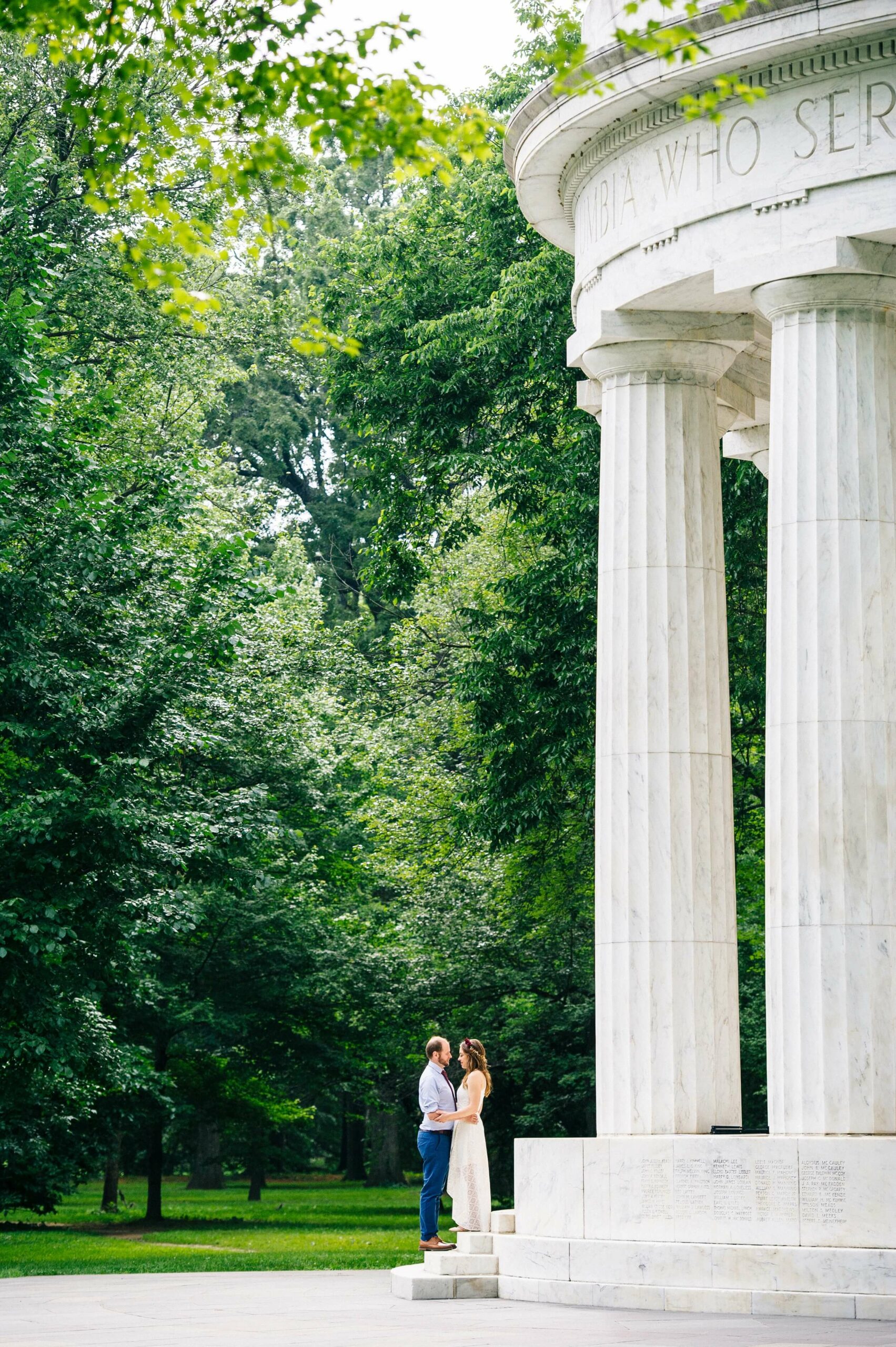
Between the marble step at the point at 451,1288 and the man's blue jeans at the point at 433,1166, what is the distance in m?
1.42

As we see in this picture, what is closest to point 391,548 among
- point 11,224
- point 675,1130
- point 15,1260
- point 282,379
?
point 11,224

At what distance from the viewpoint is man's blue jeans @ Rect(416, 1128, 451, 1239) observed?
2078 cm

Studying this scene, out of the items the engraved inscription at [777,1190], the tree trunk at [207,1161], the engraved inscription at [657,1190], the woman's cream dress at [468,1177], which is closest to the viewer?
the engraved inscription at [777,1190]

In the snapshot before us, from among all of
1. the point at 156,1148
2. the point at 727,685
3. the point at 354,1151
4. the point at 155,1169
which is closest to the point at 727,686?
the point at 727,685

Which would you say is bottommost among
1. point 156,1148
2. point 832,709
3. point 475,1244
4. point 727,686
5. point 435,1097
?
point 156,1148

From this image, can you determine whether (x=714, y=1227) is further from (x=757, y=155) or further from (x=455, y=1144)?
(x=757, y=155)

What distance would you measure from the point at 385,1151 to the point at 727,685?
52488mm

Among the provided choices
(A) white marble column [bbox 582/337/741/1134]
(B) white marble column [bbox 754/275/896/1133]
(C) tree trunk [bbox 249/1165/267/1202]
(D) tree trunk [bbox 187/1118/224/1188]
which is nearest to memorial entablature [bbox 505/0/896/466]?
(B) white marble column [bbox 754/275/896/1133]

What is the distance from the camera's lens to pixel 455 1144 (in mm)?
21125

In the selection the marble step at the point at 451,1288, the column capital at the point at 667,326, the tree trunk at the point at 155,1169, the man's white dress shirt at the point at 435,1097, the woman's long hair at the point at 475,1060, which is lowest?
the tree trunk at the point at 155,1169

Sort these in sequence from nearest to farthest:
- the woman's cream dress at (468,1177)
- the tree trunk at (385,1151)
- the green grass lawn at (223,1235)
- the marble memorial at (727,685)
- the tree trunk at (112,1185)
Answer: the marble memorial at (727,685) < the woman's cream dress at (468,1177) < the green grass lawn at (223,1235) < the tree trunk at (112,1185) < the tree trunk at (385,1151)

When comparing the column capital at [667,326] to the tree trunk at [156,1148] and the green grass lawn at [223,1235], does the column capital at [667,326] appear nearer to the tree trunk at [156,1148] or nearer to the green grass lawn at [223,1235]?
the green grass lawn at [223,1235]

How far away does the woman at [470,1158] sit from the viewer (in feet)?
68.4

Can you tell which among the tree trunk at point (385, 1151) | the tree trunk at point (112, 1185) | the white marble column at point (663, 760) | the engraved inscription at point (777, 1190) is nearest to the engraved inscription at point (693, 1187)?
the engraved inscription at point (777, 1190)
